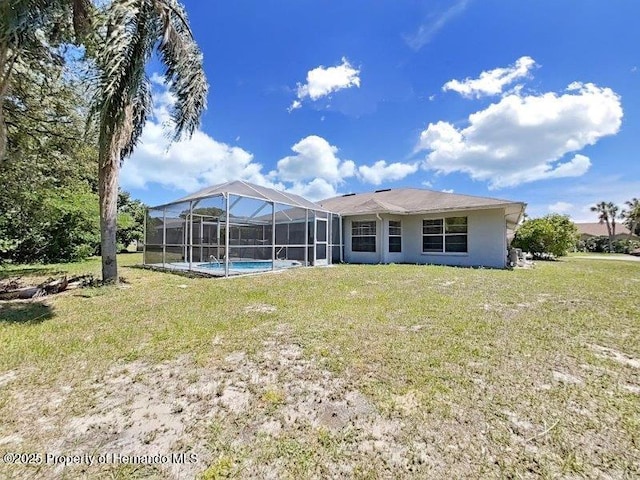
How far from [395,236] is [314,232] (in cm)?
484

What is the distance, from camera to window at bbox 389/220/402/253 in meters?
16.0

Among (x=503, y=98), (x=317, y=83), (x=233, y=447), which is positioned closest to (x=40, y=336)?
(x=233, y=447)

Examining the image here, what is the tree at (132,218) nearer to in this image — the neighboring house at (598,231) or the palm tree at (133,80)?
the palm tree at (133,80)

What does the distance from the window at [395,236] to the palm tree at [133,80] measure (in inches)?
426

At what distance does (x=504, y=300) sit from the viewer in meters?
6.88

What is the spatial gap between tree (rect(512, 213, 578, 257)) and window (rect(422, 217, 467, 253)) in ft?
30.7

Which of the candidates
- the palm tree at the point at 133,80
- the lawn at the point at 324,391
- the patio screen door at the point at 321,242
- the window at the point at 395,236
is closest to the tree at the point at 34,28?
the palm tree at the point at 133,80

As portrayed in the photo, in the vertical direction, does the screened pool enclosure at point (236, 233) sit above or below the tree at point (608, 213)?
below

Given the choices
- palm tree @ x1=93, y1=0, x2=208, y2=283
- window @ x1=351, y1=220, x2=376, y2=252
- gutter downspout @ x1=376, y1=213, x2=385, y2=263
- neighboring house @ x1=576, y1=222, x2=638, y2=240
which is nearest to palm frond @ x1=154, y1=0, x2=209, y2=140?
palm tree @ x1=93, y1=0, x2=208, y2=283

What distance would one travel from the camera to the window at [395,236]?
629 inches

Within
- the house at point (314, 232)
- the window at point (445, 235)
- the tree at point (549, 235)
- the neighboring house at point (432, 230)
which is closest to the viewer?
the house at point (314, 232)

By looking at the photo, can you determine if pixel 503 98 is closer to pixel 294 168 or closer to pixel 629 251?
pixel 294 168

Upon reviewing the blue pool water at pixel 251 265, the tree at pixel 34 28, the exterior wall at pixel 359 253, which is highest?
the tree at pixel 34 28

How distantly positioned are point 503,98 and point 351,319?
15.9 m
